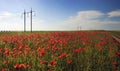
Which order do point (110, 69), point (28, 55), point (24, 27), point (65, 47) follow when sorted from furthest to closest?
point (24, 27), point (65, 47), point (28, 55), point (110, 69)

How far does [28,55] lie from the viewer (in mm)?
7051

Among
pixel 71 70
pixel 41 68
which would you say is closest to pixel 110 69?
pixel 71 70

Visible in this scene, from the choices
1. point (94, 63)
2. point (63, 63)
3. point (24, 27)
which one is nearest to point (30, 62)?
point (63, 63)

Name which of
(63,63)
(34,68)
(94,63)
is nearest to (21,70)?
(34,68)

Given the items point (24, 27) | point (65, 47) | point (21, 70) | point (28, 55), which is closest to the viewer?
point (21, 70)

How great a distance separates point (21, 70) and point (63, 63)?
132 cm

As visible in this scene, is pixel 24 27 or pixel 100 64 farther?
pixel 24 27

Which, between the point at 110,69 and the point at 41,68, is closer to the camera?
the point at 41,68

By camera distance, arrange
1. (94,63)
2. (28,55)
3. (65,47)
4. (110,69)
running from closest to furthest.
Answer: (110,69)
(94,63)
(28,55)
(65,47)

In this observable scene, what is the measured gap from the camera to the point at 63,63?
245 inches

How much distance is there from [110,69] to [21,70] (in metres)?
2.53

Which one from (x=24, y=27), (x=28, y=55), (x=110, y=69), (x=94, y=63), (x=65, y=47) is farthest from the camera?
(x=24, y=27)

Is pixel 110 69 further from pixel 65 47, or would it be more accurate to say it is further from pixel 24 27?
pixel 24 27

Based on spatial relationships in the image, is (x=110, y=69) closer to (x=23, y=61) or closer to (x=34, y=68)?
(x=34, y=68)
